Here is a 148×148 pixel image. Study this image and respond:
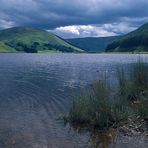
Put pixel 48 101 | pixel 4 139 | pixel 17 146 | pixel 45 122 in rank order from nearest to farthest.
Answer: pixel 17 146
pixel 4 139
pixel 45 122
pixel 48 101

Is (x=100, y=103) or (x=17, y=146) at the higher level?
(x=100, y=103)

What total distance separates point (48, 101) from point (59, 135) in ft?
41.3

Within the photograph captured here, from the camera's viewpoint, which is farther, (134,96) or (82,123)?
(134,96)

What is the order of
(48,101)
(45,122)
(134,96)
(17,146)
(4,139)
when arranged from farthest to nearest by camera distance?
1. (48,101)
2. (134,96)
3. (45,122)
4. (4,139)
5. (17,146)

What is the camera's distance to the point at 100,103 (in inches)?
821

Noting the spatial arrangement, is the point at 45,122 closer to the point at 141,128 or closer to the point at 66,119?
the point at 66,119

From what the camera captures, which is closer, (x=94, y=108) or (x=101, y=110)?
(x=101, y=110)

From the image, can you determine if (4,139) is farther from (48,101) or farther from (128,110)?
(48,101)

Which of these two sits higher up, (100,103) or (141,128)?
(100,103)

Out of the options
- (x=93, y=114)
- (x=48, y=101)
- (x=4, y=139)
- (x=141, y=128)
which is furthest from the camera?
(x=48, y=101)

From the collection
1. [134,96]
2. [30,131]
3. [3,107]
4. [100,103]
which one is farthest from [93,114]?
[3,107]

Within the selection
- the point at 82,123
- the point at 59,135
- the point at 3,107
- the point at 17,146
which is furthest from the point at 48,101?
the point at 17,146

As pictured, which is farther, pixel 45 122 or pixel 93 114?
pixel 45 122

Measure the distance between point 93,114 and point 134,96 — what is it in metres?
8.37
